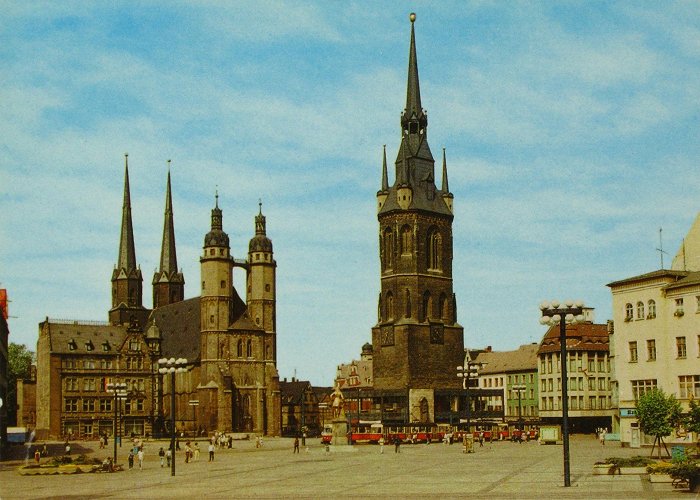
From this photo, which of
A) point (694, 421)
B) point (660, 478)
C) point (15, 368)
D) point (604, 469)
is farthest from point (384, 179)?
point (660, 478)

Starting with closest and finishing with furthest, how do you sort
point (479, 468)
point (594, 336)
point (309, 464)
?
point (479, 468)
point (309, 464)
point (594, 336)

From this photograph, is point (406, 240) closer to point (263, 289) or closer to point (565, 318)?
point (263, 289)

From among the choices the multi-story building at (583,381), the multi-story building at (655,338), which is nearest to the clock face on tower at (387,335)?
the multi-story building at (583,381)

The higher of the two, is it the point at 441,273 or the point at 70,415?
the point at 441,273

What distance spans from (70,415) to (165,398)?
53.4 ft

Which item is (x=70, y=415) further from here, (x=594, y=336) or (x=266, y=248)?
(x=594, y=336)

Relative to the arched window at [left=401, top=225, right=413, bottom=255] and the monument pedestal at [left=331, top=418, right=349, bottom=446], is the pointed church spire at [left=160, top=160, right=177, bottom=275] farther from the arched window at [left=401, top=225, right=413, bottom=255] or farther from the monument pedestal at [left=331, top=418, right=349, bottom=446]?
the monument pedestal at [left=331, top=418, right=349, bottom=446]

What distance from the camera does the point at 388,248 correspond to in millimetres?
132625

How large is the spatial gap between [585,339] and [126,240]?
244 feet

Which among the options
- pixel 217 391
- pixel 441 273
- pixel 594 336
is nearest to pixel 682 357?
pixel 594 336

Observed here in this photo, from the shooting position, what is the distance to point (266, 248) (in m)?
140

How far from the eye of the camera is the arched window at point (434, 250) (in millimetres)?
132500

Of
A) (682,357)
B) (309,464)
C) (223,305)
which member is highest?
(223,305)

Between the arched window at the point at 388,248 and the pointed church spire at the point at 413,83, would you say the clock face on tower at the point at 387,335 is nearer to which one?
the arched window at the point at 388,248
